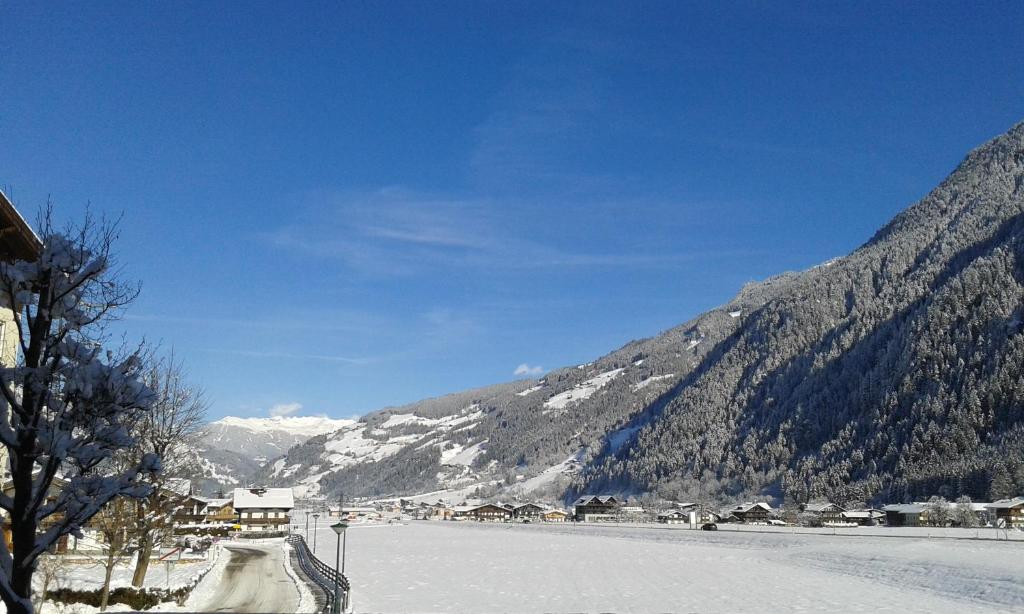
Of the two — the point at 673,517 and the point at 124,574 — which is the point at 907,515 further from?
the point at 124,574

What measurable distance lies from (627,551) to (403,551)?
23.3 m

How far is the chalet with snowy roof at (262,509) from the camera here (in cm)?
14612

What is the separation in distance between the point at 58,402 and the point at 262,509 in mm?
145092

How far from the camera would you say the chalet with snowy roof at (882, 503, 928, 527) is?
435 ft

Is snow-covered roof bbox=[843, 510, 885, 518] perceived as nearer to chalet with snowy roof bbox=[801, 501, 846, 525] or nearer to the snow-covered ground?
chalet with snowy roof bbox=[801, 501, 846, 525]

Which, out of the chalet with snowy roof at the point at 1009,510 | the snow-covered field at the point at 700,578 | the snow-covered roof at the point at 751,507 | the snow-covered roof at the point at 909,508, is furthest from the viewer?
the snow-covered roof at the point at 751,507

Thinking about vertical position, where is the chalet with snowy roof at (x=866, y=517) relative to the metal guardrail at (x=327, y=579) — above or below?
below

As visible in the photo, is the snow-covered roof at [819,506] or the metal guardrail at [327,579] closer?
the metal guardrail at [327,579]

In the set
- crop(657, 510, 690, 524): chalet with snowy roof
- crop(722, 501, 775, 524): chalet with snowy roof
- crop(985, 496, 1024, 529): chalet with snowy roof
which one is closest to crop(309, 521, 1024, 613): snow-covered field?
crop(985, 496, 1024, 529): chalet with snowy roof

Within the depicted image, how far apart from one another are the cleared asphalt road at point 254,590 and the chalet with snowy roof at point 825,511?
→ 115929 millimetres

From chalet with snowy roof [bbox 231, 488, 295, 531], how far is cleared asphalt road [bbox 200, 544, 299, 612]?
89146 millimetres

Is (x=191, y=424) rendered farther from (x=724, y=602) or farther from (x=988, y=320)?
(x=988, y=320)

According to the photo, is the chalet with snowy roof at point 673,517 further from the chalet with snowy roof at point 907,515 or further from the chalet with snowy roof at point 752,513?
the chalet with snowy roof at point 907,515

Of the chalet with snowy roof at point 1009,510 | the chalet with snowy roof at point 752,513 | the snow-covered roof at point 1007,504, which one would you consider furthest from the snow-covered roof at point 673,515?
the chalet with snowy roof at point 1009,510
